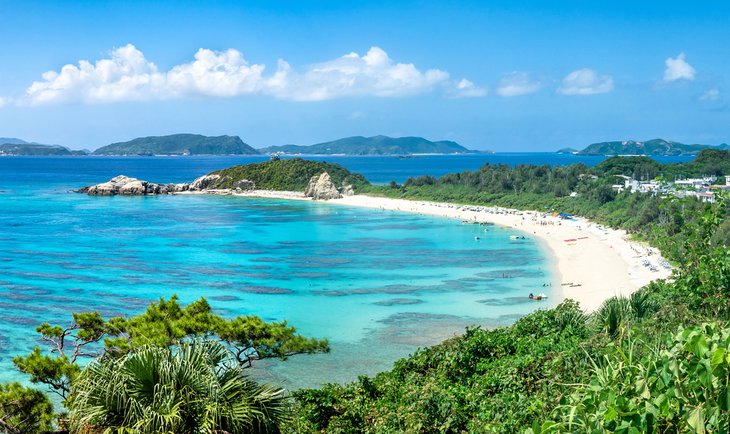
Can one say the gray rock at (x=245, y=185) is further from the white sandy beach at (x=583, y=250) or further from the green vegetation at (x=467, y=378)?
the green vegetation at (x=467, y=378)

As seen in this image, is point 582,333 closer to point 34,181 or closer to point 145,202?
point 145,202

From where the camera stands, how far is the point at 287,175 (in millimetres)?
106438

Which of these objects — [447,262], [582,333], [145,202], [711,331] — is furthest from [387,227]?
[711,331]

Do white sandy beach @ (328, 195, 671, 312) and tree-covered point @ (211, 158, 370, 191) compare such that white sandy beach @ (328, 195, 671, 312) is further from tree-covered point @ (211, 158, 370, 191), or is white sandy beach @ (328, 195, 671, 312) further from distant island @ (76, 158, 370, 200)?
tree-covered point @ (211, 158, 370, 191)

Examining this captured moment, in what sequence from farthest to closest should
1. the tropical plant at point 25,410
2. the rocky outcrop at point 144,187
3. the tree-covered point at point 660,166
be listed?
1. the rocky outcrop at point 144,187
2. the tree-covered point at point 660,166
3. the tropical plant at point 25,410

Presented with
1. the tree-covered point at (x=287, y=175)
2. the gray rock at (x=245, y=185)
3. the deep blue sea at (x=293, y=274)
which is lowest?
the deep blue sea at (x=293, y=274)

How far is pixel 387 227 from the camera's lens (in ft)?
204

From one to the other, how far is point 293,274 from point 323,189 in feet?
181

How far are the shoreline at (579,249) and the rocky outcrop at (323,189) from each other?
887 centimetres

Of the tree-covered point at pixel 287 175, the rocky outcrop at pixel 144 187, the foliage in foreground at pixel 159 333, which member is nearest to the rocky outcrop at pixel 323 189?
the tree-covered point at pixel 287 175

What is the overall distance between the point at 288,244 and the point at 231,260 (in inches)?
323

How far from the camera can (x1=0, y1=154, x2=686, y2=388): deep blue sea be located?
1018 inches

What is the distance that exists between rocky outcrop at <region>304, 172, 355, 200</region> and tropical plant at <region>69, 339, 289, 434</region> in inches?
3357

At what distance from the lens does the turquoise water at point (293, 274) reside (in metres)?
25.9
